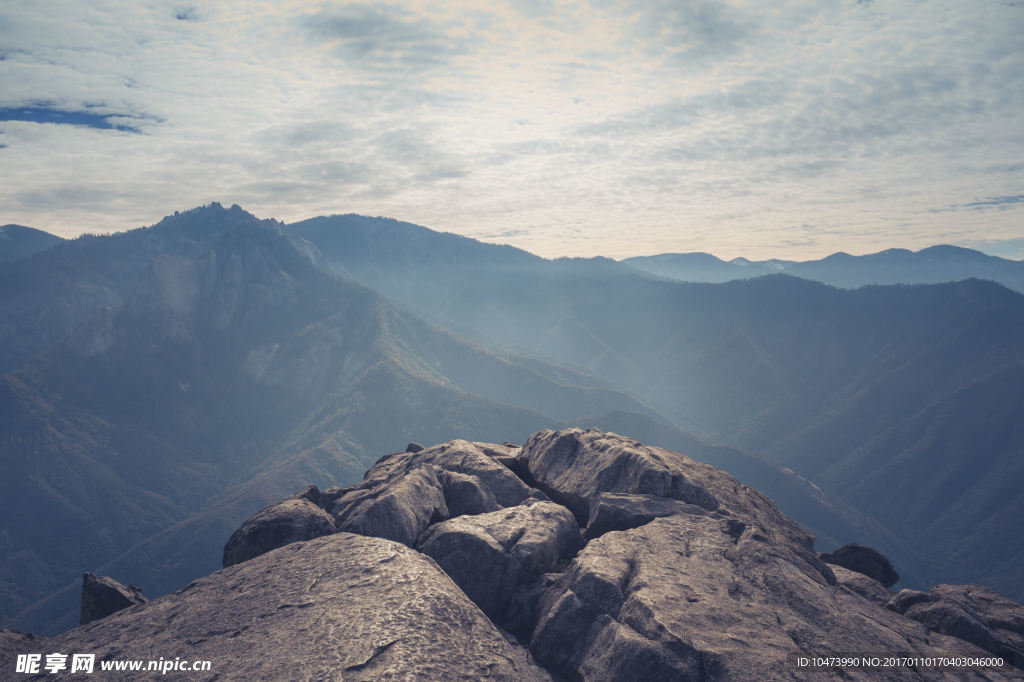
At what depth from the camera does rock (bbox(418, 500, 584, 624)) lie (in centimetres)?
2247

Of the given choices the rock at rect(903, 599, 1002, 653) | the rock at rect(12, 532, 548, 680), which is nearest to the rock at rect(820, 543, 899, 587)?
the rock at rect(903, 599, 1002, 653)

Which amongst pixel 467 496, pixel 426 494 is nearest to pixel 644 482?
pixel 467 496

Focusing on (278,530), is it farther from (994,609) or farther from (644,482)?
(994,609)

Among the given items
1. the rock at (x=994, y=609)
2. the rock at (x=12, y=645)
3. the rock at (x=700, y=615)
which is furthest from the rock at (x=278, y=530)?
the rock at (x=994, y=609)

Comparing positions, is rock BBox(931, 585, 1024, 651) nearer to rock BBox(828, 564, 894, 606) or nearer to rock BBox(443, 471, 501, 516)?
rock BBox(828, 564, 894, 606)

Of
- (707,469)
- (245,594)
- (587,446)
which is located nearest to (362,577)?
(245,594)

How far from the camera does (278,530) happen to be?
26.0 m

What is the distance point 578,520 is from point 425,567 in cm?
1170

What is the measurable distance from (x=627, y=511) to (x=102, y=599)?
87.4 ft

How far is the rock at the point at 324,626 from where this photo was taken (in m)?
16.1

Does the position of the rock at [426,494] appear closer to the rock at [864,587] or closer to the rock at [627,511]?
the rock at [627,511]

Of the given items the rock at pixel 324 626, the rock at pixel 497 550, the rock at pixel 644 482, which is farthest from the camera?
the rock at pixel 644 482

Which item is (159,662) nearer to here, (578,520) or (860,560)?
(578,520)

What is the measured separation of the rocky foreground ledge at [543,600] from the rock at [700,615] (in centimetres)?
7
